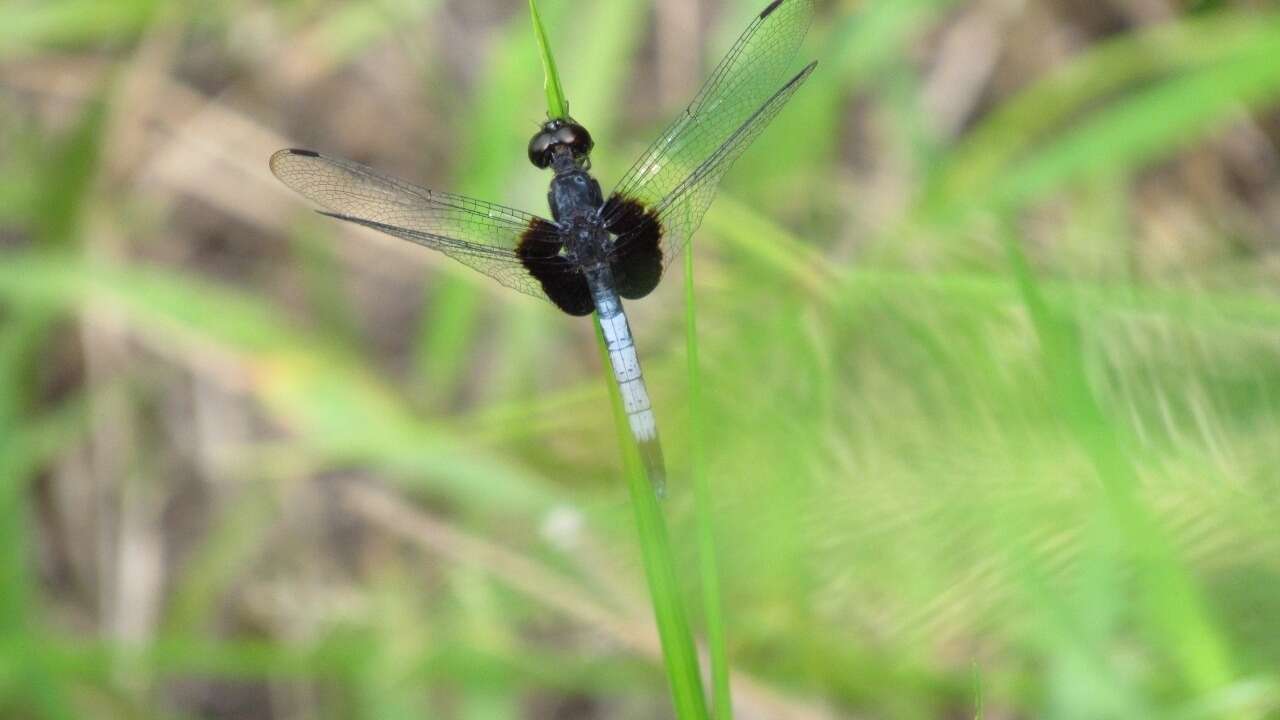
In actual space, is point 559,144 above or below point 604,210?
above

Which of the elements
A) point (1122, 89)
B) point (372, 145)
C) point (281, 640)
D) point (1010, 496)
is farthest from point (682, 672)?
point (372, 145)

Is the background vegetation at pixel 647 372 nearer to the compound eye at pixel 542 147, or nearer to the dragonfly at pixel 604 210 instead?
the dragonfly at pixel 604 210

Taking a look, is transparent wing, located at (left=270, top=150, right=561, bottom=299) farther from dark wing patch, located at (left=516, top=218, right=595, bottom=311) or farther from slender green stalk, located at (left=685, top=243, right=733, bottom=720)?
slender green stalk, located at (left=685, top=243, right=733, bottom=720)

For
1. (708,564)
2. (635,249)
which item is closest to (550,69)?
(708,564)

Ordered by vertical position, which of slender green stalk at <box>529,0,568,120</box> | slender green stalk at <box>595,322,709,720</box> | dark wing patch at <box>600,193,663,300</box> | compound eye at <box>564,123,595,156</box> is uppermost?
compound eye at <box>564,123,595,156</box>

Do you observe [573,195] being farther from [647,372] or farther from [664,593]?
[664,593]

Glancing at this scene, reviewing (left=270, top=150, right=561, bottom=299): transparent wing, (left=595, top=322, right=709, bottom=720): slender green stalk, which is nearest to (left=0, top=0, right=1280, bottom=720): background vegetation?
(left=270, top=150, right=561, bottom=299): transparent wing
